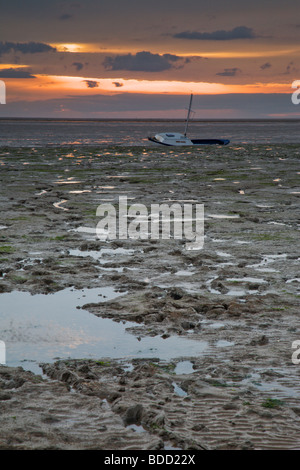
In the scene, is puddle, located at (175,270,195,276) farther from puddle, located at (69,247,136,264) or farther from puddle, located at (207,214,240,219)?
puddle, located at (207,214,240,219)

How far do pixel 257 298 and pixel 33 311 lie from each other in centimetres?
368

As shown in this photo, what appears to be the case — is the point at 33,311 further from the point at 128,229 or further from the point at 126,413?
the point at 128,229

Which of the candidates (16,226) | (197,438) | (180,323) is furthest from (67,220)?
(197,438)

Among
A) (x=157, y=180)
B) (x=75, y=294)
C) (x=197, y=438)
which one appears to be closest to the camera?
(x=197, y=438)

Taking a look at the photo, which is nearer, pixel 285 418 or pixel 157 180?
pixel 285 418

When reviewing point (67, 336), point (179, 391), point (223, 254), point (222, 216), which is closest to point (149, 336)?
point (67, 336)

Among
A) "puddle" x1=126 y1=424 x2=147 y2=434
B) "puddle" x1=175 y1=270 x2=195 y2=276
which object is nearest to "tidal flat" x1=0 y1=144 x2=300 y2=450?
"puddle" x1=126 y1=424 x2=147 y2=434

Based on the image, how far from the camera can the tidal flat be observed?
5570 millimetres

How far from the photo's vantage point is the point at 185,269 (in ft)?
38.2

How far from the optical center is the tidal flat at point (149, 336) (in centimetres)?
557

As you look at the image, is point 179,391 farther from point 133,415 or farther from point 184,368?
point 133,415

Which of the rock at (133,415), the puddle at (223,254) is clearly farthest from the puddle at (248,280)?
the rock at (133,415)

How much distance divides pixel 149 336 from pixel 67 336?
1165 millimetres

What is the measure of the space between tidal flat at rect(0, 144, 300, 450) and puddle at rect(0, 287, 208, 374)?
0.03 metres
